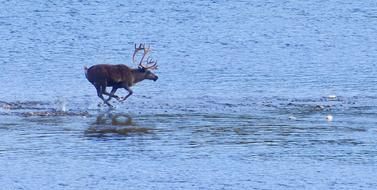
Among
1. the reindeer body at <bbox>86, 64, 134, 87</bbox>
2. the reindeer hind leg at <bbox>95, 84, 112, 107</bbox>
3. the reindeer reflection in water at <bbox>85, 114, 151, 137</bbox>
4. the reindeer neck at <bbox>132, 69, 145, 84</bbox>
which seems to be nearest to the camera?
the reindeer reflection in water at <bbox>85, 114, 151, 137</bbox>

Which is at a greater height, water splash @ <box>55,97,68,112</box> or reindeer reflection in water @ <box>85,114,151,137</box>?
reindeer reflection in water @ <box>85,114,151,137</box>

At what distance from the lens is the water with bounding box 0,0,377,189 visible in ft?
49.8

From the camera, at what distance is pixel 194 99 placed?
21.7 m

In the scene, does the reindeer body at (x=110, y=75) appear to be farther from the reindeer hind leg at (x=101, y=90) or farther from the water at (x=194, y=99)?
the water at (x=194, y=99)

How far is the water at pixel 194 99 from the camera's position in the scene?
1519 centimetres

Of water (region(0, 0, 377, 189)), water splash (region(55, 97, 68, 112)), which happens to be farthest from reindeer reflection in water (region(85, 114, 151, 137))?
water splash (region(55, 97, 68, 112))

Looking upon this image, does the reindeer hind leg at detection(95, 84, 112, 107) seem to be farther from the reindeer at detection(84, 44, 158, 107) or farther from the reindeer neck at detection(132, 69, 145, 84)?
the reindeer neck at detection(132, 69, 145, 84)

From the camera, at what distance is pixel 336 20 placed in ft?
118

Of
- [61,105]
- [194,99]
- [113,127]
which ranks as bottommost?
[194,99]

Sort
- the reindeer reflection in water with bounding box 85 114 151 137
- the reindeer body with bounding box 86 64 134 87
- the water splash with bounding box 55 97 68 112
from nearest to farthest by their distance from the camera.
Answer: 1. the reindeer reflection in water with bounding box 85 114 151 137
2. the water splash with bounding box 55 97 68 112
3. the reindeer body with bounding box 86 64 134 87

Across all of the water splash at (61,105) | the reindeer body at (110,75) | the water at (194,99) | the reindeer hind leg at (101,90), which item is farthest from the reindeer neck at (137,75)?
the water splash at (61,105)

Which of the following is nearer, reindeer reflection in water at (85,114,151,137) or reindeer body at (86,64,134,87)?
reindeer reflection in water at (85,114,151,137)

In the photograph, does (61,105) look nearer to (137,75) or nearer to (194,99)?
(137,75)

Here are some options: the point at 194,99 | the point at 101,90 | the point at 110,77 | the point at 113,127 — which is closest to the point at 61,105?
the point at 101,90
